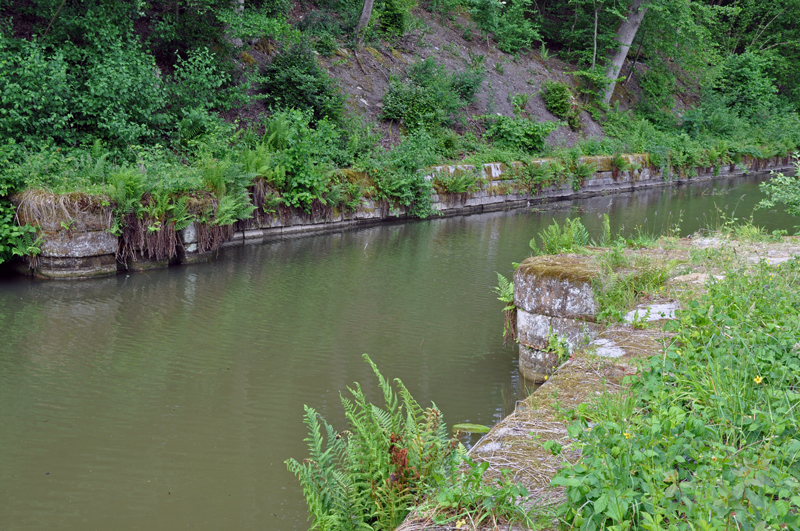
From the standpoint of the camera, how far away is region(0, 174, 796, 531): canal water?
12.7 ft

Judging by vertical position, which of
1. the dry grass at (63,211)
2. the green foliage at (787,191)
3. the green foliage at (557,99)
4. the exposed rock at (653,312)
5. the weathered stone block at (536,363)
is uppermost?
the green foliage at (557,99)

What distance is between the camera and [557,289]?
5422 millimetres

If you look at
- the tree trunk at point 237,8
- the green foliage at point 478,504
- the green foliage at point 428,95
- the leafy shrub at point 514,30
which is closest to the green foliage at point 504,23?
the leafy shrub at point 514,30

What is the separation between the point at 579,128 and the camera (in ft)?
68.7

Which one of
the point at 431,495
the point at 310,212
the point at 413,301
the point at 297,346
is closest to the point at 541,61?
the point at 310,212

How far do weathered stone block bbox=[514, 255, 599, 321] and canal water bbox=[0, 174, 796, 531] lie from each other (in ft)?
2.55

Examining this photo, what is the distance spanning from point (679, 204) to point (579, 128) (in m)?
5.79

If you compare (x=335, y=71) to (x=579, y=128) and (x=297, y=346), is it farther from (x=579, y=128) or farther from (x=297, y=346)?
(x=297, y=346)

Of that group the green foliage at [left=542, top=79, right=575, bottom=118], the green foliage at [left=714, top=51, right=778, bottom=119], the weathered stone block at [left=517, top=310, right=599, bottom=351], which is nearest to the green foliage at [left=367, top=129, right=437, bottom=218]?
the weathered stone block at [left=517, top=310, right=599, bottom=351]

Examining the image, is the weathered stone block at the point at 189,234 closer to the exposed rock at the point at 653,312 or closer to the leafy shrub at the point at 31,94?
the leafy shrub at the point at 31,94

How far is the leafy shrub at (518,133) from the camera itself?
17.4 m

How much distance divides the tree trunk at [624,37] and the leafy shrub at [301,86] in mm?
12085

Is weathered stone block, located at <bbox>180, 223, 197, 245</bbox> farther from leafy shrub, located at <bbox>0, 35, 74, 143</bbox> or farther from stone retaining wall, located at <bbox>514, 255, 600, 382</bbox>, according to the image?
stone retaining wall, located at <bbox>514, 255, 600, 382</bbox>

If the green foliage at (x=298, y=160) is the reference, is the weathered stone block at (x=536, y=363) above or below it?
below
